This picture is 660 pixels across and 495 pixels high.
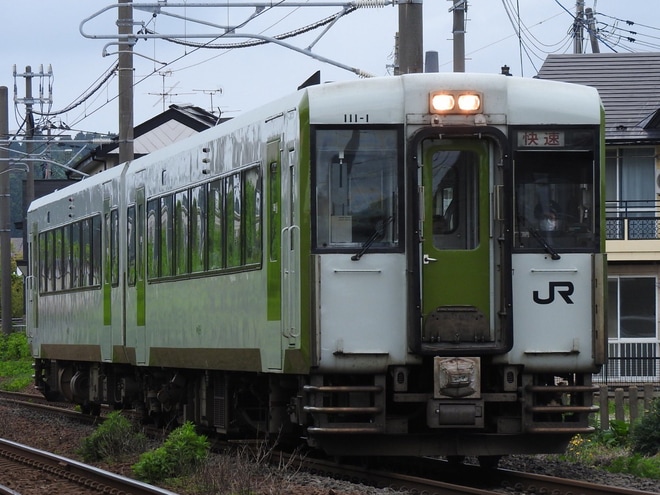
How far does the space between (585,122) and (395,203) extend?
1.67 meters

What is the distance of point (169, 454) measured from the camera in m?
12.6

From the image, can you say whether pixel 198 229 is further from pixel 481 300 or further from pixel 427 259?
pixel 481 300

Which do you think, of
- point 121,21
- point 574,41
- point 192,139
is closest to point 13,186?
point 574,41

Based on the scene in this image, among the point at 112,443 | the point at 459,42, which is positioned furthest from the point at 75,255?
the point at 459,42

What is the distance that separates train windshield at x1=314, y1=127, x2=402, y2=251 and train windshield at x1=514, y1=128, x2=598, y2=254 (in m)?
1.01

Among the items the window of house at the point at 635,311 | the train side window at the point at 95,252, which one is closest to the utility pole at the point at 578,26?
the window of house at the point at 635,311

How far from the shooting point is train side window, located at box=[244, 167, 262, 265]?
42.0 ft

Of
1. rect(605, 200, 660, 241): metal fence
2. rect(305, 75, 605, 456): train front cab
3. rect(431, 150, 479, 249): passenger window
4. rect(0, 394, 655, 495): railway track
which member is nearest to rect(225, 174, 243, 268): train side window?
rect(0, 394, 655, 495): railway track

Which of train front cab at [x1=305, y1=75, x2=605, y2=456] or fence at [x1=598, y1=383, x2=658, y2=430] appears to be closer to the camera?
train front cab at [x1=305, y1=75, x2=605, y2=456]

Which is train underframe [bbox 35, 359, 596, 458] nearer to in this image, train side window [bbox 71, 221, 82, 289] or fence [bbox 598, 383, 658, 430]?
fence [bbox 598, 383, 658, 430]

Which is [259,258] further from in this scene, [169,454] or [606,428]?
[606,428]

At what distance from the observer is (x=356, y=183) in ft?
37.8

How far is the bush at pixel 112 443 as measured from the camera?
1503cm

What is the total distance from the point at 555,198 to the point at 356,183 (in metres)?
1.60
